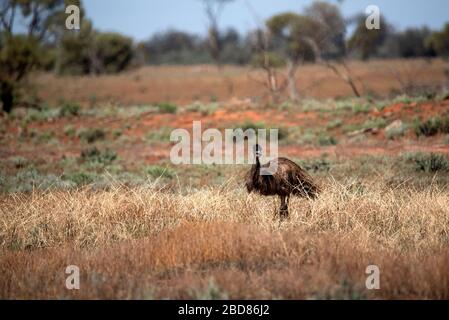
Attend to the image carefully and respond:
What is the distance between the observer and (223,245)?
20.4 feet

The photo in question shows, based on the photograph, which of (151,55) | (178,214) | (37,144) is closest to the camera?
(178,214)

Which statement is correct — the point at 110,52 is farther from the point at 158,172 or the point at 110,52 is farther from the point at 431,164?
the point at 431,164

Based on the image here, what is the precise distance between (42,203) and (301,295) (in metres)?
4.47

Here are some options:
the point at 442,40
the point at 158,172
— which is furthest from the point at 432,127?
the point at 442,40

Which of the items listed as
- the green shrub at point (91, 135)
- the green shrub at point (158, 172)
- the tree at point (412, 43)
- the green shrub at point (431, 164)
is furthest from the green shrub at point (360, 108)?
the tree at point (412, 43)

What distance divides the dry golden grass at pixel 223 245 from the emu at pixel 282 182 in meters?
0.21

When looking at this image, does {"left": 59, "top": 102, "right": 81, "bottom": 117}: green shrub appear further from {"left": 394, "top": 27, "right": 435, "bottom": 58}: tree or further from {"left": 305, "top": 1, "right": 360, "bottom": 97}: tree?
{"left": 394, "top": 27, "right": 435, "bottom": 58}: tree

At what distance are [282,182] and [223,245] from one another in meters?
1.61

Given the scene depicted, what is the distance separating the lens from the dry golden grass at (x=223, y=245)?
204 inches

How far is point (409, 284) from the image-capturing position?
17.0 ft

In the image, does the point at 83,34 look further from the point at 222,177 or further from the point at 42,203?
the point at 42,203

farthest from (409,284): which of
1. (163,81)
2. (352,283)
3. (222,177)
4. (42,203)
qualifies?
(163,81)

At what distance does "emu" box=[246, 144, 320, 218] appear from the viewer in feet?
24.0

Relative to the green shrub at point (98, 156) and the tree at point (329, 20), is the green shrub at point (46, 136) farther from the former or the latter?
the tree at point (329, 20)
